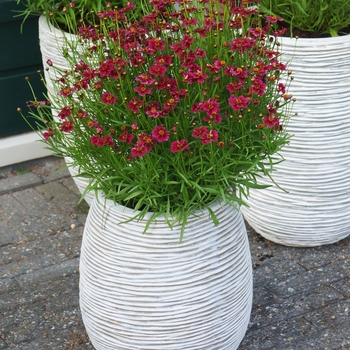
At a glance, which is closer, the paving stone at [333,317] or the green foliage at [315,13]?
the paving stone at [333,317]

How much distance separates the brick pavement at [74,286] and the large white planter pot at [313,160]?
13 cm

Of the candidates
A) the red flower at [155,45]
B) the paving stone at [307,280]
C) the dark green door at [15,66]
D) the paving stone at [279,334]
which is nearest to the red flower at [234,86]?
the red flower at [155,45]

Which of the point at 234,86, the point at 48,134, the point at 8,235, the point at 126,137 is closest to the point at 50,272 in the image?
the point at 8,235

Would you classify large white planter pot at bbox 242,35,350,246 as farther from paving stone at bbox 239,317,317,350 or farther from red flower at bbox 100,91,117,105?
red flower at bbox 100,91,117,105

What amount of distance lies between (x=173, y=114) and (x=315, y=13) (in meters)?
1.05

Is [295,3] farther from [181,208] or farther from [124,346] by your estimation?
[124,346]

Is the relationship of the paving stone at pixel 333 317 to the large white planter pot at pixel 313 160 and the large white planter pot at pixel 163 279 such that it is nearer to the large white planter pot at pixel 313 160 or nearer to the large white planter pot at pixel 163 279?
the large white planter pot at pixel 313 160

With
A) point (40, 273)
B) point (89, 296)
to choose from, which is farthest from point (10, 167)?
point (89, 296)

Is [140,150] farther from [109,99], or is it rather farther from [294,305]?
[294,305]

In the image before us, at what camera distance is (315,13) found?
255 cm

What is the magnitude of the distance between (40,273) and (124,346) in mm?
850

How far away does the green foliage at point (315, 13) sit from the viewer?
2522 millimetres

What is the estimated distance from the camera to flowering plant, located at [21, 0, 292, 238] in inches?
68.4

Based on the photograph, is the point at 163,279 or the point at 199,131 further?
the point at 163,279
